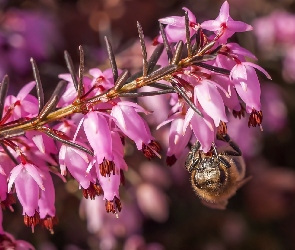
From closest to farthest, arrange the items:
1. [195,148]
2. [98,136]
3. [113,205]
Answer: [98,136] → [113,205] → [195,148]

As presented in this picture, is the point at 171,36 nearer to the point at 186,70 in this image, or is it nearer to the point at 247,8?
the point at 186,70

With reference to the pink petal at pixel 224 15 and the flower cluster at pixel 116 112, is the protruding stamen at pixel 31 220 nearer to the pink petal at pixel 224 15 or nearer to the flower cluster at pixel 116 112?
the flower cluster at pixel 116 112

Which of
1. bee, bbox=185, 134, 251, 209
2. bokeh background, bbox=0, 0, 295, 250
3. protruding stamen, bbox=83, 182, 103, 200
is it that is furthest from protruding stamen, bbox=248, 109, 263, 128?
bokeh background, bbox=0, 0, 295, 250

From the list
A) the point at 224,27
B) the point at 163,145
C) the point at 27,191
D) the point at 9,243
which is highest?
the point at 224,27

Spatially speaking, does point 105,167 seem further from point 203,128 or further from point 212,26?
point 212,26

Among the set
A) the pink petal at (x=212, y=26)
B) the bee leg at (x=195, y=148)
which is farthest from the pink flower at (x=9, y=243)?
the pink petal at (x=212, y=26)

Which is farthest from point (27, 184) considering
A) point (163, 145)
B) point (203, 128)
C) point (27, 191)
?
point (163, 145)

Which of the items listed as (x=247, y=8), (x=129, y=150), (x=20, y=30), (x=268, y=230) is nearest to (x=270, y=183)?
(x=268, y=230)
